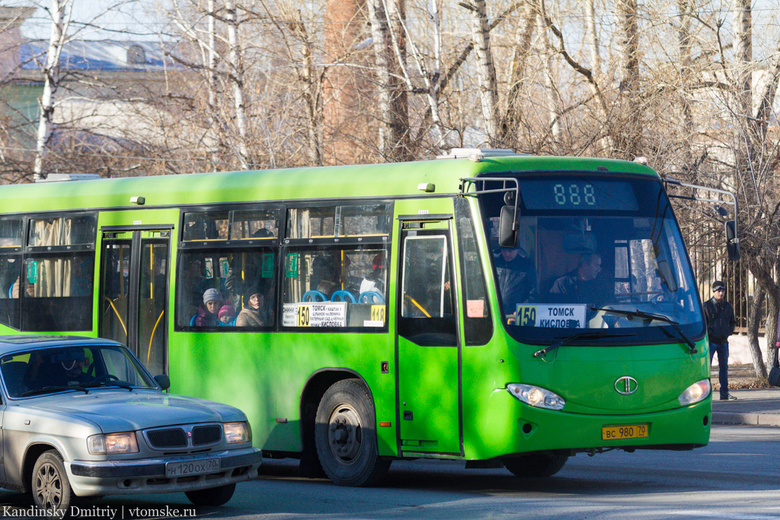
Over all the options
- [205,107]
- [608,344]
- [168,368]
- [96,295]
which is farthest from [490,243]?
[205,107]

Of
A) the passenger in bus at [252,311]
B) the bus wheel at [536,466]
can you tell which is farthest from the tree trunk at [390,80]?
the bus wheel at [536,466]

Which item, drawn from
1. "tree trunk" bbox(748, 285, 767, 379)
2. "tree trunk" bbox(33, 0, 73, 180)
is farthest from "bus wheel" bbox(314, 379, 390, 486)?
"tree trunk" bbox(33, 0, 73, 180)

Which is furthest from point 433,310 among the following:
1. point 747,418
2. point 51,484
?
point 747,418

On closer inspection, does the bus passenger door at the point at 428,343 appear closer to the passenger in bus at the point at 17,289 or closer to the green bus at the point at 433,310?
the green bus at the point at 433,310

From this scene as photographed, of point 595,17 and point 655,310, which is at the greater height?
point 595,17

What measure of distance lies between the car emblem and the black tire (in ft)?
10.9

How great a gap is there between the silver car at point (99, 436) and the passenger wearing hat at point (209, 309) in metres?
2.29

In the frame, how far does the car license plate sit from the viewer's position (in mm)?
8500

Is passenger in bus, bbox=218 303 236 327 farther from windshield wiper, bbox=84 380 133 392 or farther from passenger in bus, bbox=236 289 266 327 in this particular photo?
windshield wiper, bbox=84 380 133 392

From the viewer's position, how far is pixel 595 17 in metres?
21.8

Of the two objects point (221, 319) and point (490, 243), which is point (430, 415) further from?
point (221, 319)

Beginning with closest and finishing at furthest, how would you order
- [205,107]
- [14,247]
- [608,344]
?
[608,344]
[14,247]
[205,107]

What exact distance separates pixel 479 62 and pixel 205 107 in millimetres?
A: 8478

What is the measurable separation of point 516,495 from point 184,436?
309cm
